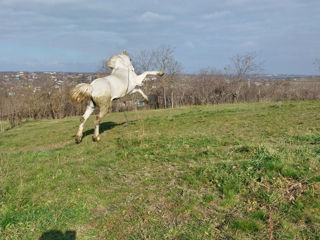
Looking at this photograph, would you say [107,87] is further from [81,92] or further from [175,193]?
[175,193]

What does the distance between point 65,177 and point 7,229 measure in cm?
185

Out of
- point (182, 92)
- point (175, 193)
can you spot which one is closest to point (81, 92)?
point (175, 193)

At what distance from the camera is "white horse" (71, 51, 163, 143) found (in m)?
8.54

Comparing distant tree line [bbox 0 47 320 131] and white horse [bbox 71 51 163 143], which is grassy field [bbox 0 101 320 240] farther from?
distant tree line [bbox 0 47 320 131]

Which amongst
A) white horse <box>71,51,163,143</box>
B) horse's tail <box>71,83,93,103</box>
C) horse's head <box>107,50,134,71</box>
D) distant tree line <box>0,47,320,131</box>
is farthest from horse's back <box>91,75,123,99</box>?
distant tree line <box>0,47,320,131</box>

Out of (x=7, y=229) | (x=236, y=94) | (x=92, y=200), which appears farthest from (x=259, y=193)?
(x=236, y=94)

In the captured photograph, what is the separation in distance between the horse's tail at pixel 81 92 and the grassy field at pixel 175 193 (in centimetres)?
222

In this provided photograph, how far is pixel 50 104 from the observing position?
101 ft

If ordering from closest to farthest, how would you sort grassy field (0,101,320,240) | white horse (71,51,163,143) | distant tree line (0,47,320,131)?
grassy field (0,101,320,240) → white horse (71,51,163,143) → distant tree line (0,47,320,131)

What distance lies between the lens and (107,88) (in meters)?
8.80

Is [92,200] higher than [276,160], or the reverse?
[276,160]

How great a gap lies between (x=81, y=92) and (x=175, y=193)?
17.3 feet

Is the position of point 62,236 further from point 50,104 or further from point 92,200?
point 50,104

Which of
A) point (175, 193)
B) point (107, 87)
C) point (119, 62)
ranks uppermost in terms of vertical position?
point (119, 62)
